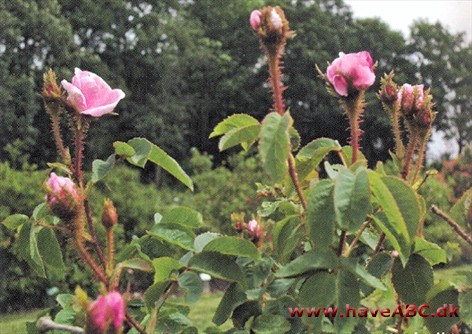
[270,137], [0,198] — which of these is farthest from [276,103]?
[0,198]

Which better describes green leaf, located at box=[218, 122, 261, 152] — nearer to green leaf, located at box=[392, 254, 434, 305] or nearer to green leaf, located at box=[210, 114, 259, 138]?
green leaf, located at box=[210, 114, 259, 138]

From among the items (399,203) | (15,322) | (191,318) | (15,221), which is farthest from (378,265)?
(15,322)

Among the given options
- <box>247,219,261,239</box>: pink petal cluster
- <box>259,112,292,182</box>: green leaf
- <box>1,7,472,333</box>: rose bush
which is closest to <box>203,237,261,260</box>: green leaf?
<box>1,7,472,333</box>: rose bush

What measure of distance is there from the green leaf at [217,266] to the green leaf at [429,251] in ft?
0.67

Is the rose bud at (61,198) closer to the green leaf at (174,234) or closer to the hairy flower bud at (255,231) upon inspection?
the green leaf at (174,234)

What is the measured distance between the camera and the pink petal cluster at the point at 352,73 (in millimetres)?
753

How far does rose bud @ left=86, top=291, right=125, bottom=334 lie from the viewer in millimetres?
494

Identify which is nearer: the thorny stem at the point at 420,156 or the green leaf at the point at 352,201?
the green leaf at the point at 352,201

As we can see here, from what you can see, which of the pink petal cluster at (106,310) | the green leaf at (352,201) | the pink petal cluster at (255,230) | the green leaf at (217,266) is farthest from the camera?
the pink petal cluster at (255,230)

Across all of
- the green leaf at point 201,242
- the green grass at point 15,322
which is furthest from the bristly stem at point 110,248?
the green grass at point 15,322

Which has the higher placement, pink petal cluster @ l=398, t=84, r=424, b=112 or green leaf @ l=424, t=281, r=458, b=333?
pink petal cluster @ l=398, t=84, r=424, b=112

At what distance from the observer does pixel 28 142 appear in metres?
14.5

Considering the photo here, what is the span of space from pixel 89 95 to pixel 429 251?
1.43 feet

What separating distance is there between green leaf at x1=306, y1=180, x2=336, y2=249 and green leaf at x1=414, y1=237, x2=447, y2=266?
0.53 feet
